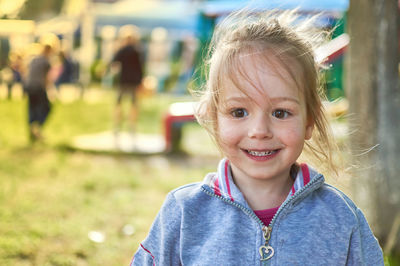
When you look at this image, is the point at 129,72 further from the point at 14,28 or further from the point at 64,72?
the point at 14,28

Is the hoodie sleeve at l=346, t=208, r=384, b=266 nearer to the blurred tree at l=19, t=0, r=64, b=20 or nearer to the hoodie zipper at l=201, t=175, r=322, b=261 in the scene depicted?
the hoodie zipper at l=201, t=175, r=322, b=261

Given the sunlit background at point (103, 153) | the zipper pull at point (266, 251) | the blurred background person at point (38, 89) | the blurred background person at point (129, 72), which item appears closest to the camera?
the zipper pull at point (266, 251)

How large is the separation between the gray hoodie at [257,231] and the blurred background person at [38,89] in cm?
714

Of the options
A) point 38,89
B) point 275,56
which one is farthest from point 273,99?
point 38,89

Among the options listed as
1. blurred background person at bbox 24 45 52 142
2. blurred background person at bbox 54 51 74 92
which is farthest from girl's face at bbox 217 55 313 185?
blurred background person at bbox 54 51 74 92

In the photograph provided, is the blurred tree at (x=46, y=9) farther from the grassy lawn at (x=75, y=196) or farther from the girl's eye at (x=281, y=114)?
the girl's eye at (x=281, y=114)

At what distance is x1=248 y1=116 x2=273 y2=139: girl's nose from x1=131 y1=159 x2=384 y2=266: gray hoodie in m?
0.21

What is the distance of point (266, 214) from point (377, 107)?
6.04 ft

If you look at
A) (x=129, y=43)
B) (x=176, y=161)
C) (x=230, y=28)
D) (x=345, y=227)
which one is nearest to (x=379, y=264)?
(x=345, y=227)

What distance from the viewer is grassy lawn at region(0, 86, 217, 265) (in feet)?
12.0

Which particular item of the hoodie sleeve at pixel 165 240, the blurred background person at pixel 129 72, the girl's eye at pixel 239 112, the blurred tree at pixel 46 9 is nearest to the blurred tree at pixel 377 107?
the girl's eye at pixel 239 112

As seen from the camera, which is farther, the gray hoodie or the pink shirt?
the pink shirt

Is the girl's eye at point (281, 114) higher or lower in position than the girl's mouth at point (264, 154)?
higher

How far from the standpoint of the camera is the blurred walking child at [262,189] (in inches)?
68.4
